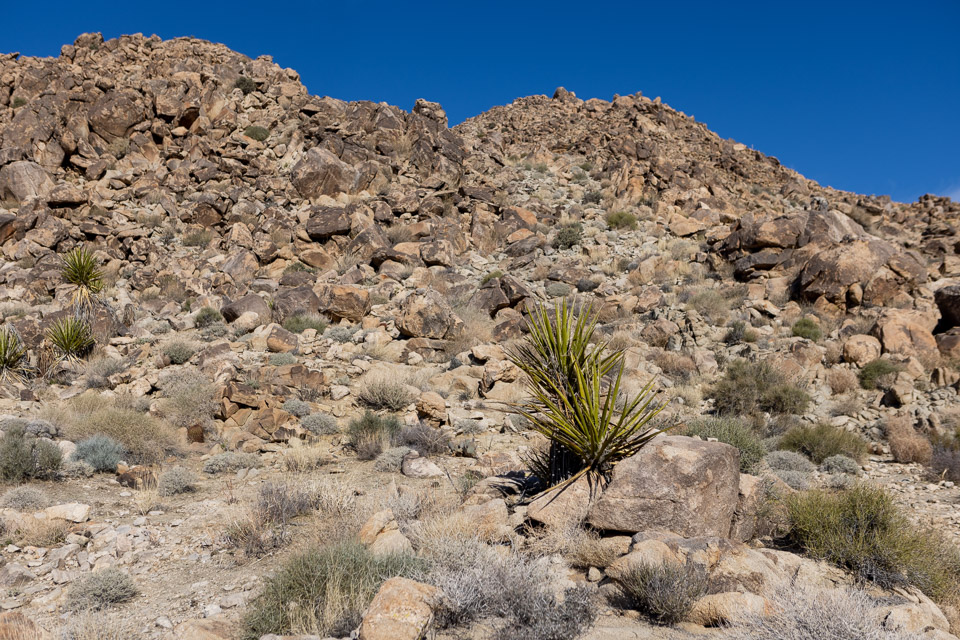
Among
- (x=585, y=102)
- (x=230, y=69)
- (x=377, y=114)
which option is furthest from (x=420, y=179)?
(x=585, y=102)

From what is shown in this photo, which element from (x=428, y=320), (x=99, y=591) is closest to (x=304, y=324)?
(x=428, y=320)

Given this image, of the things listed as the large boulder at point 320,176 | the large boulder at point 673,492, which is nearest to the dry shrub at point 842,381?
the large boulder at point 673,492

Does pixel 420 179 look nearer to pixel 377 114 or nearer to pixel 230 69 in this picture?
pixel 377 114

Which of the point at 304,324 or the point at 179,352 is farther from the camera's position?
the point at 304,324

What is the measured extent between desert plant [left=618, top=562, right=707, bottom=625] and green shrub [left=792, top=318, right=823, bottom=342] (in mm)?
11123

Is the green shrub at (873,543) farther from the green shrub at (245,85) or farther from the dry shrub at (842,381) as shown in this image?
the green shrub at (245,85)

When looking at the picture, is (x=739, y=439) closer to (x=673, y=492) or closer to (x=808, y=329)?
(x=673, y=492)

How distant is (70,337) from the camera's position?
12.5 metres

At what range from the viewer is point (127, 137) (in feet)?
78.7

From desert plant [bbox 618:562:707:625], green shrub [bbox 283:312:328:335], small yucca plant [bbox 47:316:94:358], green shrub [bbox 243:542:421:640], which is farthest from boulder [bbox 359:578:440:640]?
small yucca plant [bbox 47:316:94:358]

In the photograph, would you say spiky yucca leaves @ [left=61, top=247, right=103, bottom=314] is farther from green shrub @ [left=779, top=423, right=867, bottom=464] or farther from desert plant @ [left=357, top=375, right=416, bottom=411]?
green shrub @ [left=779, top=423, right=867, bottom=464]

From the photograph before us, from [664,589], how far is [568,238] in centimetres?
1786

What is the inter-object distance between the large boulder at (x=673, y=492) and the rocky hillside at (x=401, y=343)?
3cm

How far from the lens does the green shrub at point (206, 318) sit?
49.0 ft
